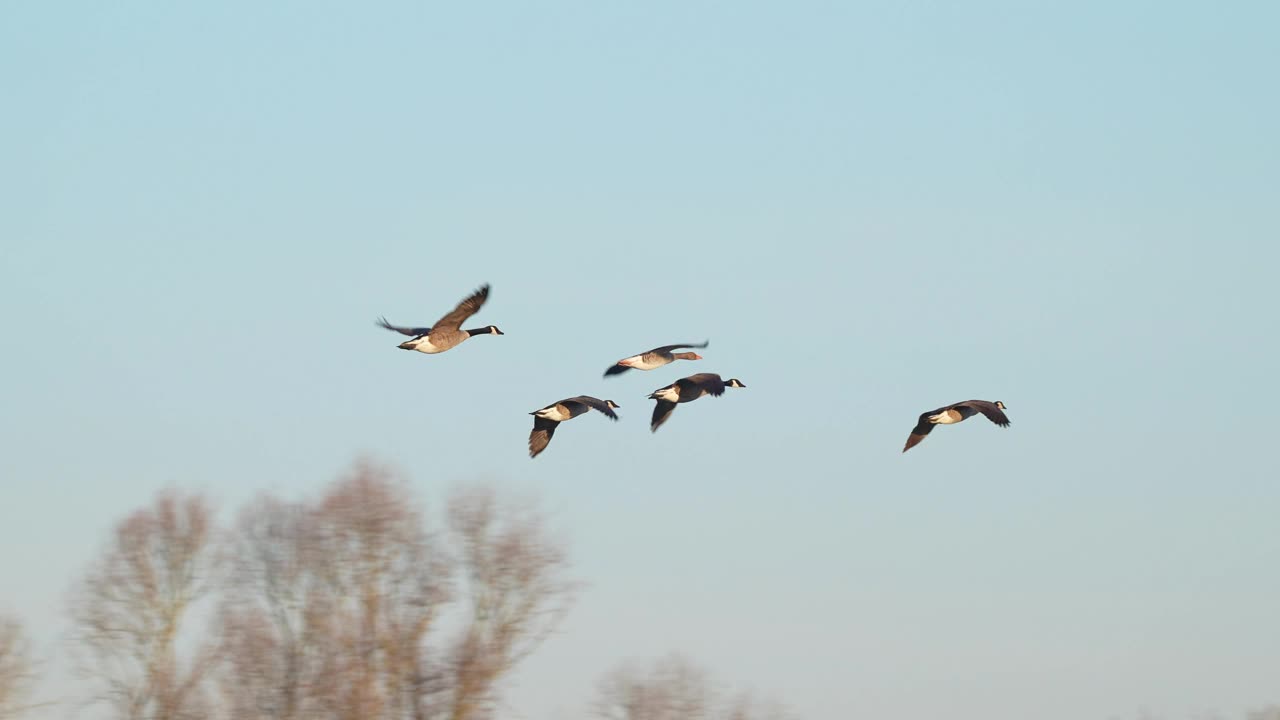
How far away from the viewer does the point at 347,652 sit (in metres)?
35.1

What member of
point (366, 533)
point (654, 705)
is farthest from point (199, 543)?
point (654, 705)

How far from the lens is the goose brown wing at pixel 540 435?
33.6 metres

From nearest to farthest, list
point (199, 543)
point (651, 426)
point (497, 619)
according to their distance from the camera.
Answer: point (651, 426), point (497, 619), point (199, 543)

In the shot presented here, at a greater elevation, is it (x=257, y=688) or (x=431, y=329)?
(x=431, y=329)

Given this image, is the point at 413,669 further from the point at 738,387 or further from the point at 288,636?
the point at 738,387

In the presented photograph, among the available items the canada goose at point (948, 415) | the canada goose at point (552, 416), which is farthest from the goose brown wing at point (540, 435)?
the canada goose at point (948, 415)

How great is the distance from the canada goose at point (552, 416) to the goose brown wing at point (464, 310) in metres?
2.77

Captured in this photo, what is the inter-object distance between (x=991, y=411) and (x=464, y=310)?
302 inches

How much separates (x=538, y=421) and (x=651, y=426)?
5.41 ft

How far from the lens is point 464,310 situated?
102 feet

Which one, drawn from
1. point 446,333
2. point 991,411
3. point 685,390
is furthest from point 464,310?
point 991,411

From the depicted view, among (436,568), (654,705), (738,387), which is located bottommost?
(654,705)

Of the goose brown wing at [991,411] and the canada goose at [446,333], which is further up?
the canada goose at [446,333]

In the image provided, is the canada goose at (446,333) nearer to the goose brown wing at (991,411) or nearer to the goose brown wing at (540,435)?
the goose brown wing at (540,435)
